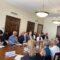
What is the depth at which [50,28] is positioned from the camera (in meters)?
13.0

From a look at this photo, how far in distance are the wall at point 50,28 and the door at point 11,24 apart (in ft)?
15.9

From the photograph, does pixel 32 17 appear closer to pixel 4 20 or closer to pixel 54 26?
pixel 54 26

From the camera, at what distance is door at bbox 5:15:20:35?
779 centimetres

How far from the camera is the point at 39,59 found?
2.62 metres

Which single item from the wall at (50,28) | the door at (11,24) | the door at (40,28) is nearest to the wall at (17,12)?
the door at (11,24)

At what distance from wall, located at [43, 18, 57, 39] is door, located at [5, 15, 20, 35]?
191 inches

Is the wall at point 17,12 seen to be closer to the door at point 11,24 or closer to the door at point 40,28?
the door at point 11,24

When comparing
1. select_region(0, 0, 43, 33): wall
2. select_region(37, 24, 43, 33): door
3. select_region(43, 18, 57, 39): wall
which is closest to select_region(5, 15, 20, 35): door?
select_region(0, 0, 43, 33): wall

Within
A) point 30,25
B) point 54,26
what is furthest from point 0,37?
point 54,26

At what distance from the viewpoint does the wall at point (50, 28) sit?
12.7 metres

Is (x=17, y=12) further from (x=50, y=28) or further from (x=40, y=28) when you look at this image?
(x=50, y=28)

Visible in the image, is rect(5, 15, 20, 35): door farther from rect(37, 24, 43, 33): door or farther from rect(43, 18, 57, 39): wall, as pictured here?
rect(43, 18, 57, 39): wall

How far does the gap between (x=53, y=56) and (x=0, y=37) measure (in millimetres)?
3704

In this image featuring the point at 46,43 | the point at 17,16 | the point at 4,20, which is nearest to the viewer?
the point at 46,43
